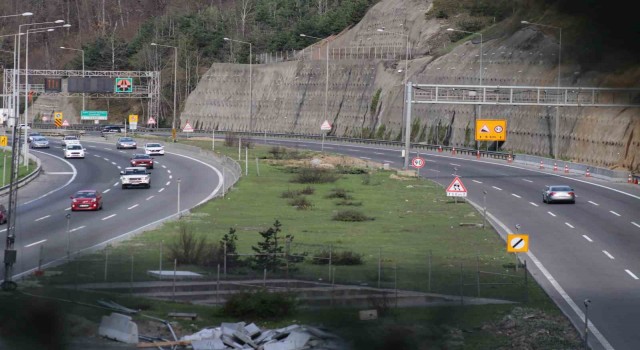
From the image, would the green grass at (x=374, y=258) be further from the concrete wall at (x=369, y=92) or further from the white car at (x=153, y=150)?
the white car at (x=153, y=150)

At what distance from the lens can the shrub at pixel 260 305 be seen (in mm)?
21500

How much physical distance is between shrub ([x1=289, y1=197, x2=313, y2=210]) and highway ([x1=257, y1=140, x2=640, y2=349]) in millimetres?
8543

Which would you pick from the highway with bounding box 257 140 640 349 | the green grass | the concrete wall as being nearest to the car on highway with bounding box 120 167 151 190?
the green grass

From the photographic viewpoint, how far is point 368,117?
123 metres

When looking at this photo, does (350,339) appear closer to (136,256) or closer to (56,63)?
(136,256)

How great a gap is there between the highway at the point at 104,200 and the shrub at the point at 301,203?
17.5 ft

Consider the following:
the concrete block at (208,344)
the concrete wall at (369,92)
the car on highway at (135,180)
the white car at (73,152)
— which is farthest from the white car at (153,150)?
the concrete block at (208,344)

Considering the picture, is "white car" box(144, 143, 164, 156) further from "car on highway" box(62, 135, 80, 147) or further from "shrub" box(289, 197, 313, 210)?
"shrub" box(289, 197, 313, 210)

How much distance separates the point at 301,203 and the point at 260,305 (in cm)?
3178

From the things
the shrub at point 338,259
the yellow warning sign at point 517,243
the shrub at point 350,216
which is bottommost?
the shrub at point 350,216

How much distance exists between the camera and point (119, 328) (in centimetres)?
1447

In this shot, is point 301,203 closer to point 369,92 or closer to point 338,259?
point 338,259

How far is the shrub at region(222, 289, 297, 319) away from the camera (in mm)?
21500

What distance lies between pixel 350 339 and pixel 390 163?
263 ft
